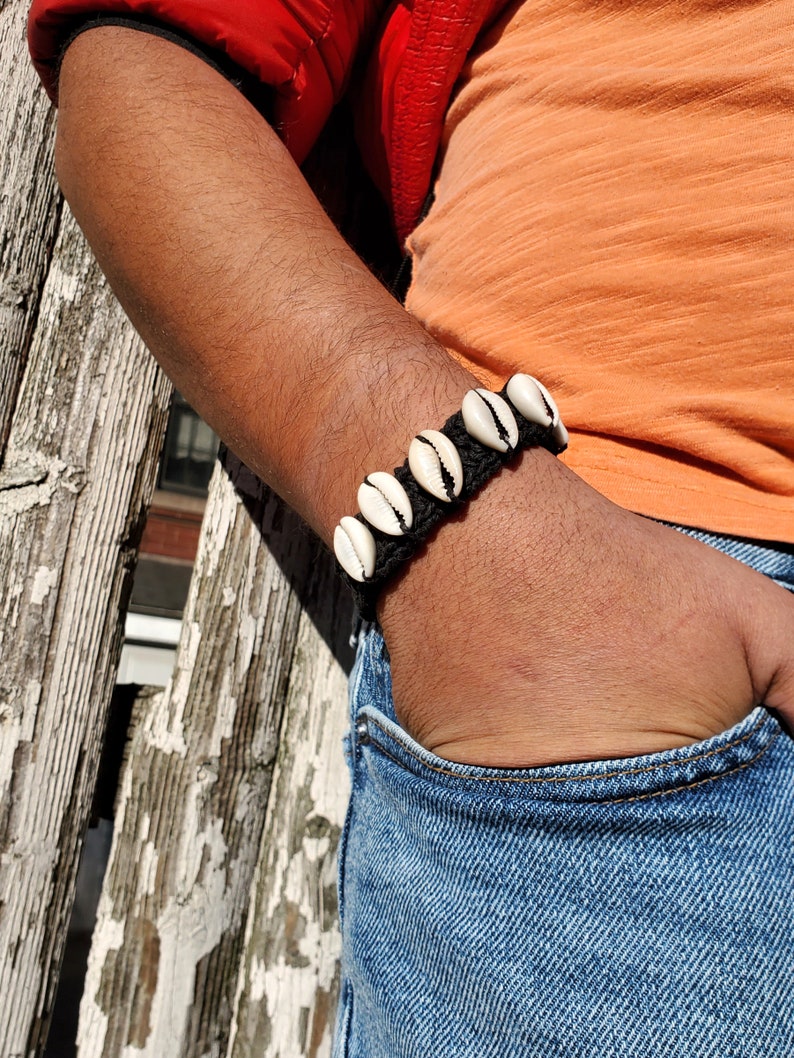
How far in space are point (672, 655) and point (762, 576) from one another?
0.58ft

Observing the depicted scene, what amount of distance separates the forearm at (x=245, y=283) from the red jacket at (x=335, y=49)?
4 cm

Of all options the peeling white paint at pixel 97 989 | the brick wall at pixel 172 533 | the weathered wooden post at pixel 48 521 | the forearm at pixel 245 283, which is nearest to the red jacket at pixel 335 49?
the forearm at pixel 245 283

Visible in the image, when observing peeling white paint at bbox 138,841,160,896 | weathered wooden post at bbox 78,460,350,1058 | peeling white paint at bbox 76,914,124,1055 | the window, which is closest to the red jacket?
weathered wooden post at bbox 78,460,350,1058

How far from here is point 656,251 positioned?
34.1 inches

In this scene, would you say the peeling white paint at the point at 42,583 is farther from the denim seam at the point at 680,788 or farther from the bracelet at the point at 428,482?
the denim seam at the point at 680,788

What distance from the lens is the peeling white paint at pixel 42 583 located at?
4.20ft

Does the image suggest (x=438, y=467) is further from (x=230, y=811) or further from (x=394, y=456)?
(x=230, y=811)

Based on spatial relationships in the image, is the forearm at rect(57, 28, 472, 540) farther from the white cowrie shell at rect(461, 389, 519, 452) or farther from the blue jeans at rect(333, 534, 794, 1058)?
the blue jeans at rect(333, 534, 794, 1058)

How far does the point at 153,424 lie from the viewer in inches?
55.5

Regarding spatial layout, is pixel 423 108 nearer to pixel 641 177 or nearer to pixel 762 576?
pixel 641 177

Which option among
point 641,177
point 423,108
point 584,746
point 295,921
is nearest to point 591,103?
point 641,177

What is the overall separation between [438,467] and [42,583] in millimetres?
854

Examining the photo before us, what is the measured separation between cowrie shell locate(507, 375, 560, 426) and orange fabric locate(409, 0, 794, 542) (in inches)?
6.2

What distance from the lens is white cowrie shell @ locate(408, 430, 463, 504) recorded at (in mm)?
699
